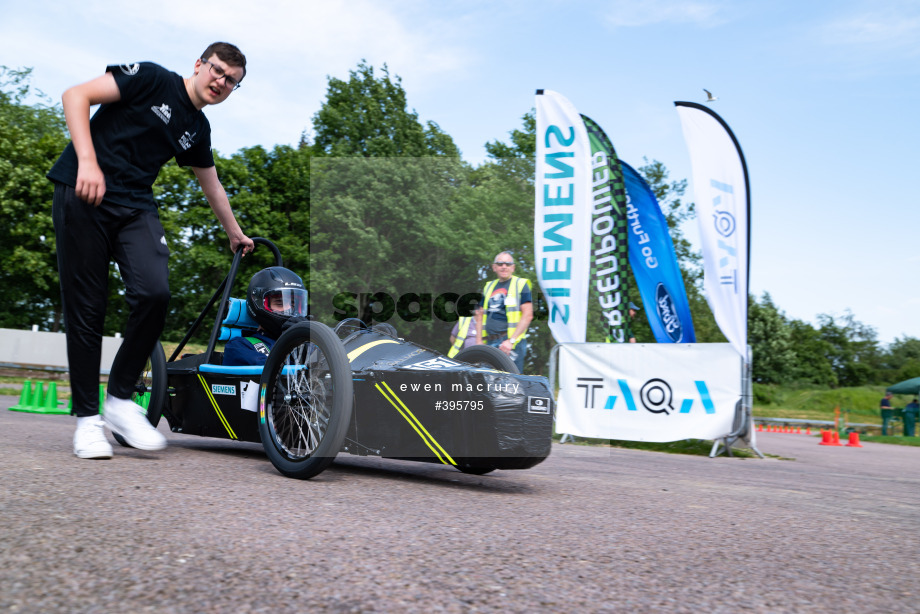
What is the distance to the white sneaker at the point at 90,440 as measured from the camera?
3396 mm

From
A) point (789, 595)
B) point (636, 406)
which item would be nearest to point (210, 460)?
point (789, 595)

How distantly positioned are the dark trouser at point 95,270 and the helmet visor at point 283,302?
96cm

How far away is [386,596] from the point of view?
1571mm

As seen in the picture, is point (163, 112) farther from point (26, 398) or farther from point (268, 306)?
point (26, 398)

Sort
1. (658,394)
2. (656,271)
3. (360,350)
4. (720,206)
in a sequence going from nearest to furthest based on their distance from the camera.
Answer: (360,350)
(658,394)
(720,206)
(656,271)

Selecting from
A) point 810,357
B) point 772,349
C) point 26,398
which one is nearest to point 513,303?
point 26,398

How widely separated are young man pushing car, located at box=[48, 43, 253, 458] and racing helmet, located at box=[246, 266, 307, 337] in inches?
35.8

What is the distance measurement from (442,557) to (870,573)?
1.27 metres

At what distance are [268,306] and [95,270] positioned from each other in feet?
4.09

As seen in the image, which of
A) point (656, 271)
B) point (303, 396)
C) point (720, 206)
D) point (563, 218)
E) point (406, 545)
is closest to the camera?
point (406, 545)

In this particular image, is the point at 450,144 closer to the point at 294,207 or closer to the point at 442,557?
the point at 294,207

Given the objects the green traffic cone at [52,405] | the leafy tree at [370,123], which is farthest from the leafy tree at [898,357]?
the green traffic cone at [52,405]

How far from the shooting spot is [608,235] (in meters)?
10.4

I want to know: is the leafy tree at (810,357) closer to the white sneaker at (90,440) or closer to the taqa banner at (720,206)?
the taqa banner at (720,206)
